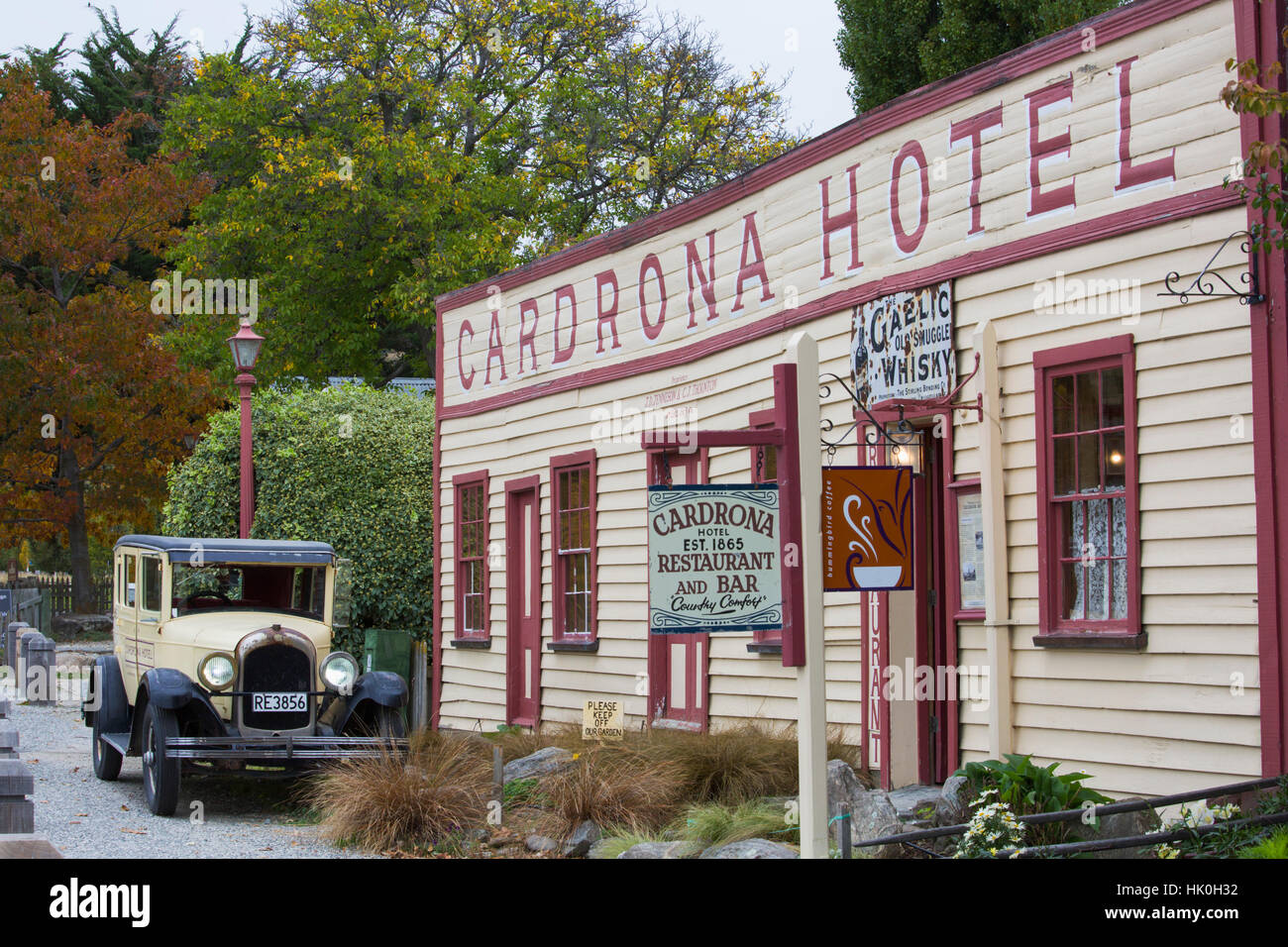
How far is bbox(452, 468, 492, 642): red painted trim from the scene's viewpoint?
1609cm

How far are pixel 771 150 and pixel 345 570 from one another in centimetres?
2005

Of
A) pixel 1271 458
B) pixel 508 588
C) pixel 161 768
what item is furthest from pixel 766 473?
pixel 161 768

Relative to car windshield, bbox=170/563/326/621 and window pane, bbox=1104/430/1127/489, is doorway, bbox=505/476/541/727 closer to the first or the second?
car windshield, bbox=170/563/326/621

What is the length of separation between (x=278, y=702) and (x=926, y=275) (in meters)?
6.01

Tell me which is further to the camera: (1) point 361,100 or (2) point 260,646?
(1) point 361,100

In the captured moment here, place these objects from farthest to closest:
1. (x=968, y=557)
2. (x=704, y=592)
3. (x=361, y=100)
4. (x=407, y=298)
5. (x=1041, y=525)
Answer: (x=361, y=100) < (x=407, y=298) < (x=968, y=557) < (x=1041, y=525) < (x=704, y=592)

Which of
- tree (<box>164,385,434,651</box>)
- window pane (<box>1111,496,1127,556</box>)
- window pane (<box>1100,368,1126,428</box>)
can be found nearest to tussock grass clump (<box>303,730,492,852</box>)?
window pane (<box>1111,496,1127,556</box>)

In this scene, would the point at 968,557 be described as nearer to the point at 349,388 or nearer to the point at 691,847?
the point at 691,847

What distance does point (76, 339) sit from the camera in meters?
28.7

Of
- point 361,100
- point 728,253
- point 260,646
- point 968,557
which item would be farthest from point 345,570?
point 361,100

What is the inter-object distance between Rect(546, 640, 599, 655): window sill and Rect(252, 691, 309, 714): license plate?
10.3 feet

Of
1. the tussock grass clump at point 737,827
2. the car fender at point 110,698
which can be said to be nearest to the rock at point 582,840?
the tussock grass clump at point 737,827

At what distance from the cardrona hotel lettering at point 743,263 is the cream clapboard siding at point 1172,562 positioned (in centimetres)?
66

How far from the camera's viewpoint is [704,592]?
604 centimetres
